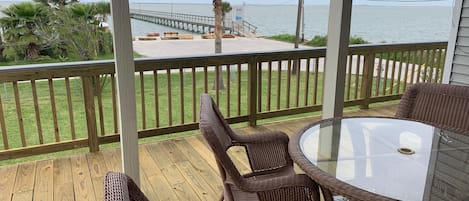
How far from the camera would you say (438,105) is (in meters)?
2.29

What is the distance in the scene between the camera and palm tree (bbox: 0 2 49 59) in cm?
456

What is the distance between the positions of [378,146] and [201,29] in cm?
662

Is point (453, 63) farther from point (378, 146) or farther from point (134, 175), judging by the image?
point (134, 175)

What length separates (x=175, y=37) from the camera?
8805mm

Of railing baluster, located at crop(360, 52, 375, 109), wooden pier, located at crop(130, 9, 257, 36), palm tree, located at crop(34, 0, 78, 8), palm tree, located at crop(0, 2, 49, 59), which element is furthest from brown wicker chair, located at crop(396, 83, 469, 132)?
wooden pier, located at crop(130, 9, 257, 36)

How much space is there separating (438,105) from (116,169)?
2513mm

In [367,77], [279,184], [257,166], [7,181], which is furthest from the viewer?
[367,77]

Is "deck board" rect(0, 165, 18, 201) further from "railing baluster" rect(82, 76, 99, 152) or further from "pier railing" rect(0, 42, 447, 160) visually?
"railing baluster" rect(82, 76, 99, 152)

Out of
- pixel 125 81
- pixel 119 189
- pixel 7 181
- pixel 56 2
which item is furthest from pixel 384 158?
pixel 56 2

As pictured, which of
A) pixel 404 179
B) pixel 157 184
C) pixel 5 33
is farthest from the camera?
pixel 5 33

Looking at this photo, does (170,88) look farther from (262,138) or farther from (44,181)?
(262,138)

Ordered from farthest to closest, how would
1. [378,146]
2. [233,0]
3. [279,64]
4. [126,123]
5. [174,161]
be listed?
1. [233,0]
2. [279,64]
3. [174,161]
4. [126,123]
5. [378,146]

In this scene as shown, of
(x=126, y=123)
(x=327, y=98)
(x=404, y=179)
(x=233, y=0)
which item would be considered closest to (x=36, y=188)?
(x=126, y=123)

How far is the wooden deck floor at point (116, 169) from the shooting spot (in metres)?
2.52
